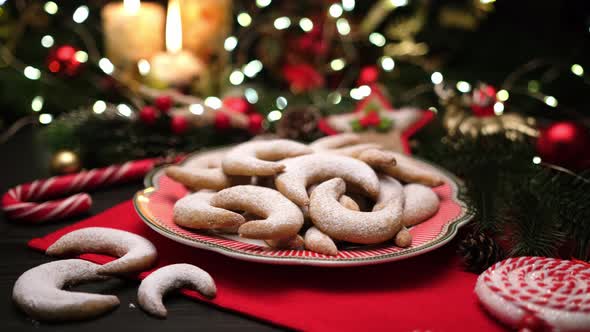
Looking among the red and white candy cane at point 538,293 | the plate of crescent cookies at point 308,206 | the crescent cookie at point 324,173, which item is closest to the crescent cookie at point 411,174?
the plate of crescent cookies at point 308,206

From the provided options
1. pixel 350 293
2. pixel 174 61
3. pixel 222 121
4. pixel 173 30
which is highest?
pixel 173 30

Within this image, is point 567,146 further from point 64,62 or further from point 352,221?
point 64,62

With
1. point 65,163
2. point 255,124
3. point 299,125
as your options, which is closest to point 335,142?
point 299,125

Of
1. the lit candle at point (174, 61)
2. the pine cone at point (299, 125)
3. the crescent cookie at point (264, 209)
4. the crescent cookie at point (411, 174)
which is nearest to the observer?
the crescent cookie at point (264, 209)

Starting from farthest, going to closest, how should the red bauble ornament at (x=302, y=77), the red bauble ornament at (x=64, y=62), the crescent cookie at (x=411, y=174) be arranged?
the red bauble ornament at (x=302, y=77) < the red bauble ornament at (x=64, y=62) < the crescent cookie at (x=411, y=174)

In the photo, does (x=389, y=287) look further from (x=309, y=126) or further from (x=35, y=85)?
(x=35, y=85)

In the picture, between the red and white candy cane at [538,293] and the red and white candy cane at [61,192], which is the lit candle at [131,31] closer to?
the red and white candy cane at [61,192]

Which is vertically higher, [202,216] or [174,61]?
[174,61]
